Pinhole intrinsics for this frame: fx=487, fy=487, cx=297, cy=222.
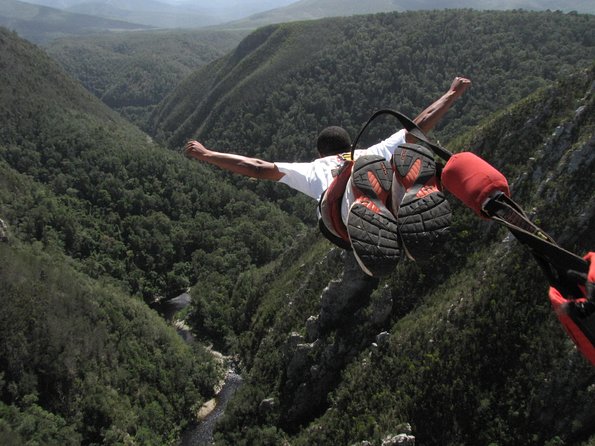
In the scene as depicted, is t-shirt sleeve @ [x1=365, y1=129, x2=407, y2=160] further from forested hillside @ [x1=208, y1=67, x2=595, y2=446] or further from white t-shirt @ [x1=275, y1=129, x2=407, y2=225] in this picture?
forested hillside @ [x1=208, y1=67, x2=595, y2=446]

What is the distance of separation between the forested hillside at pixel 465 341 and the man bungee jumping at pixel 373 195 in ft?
107

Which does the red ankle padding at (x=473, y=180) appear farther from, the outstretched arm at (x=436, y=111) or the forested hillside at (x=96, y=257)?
the forested hillside at (x=96, y=257)

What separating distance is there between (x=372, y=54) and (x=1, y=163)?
3861 inches

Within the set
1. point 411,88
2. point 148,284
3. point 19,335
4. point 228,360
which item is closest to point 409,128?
point 19,335

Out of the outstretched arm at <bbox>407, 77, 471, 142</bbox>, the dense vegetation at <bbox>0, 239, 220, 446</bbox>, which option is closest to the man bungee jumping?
the outstretched arm at <bbox>407, 77, 471, 142</bbox>

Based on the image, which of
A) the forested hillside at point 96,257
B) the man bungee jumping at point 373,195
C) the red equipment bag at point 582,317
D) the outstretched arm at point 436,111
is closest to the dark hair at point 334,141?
the man bungee jumping at point 373,195

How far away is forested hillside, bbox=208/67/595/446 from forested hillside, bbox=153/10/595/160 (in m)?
57.3

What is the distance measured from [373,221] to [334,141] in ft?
7.87

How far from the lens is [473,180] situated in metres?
5.09

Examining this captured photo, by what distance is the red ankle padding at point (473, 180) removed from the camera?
498 cm

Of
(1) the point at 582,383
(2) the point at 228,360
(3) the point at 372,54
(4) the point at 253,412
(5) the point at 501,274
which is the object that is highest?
(3) the point at 372,54

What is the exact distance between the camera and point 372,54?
139500 mm

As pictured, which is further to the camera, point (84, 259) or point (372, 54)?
point (372, 54)

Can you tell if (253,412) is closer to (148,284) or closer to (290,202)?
(148,284)
